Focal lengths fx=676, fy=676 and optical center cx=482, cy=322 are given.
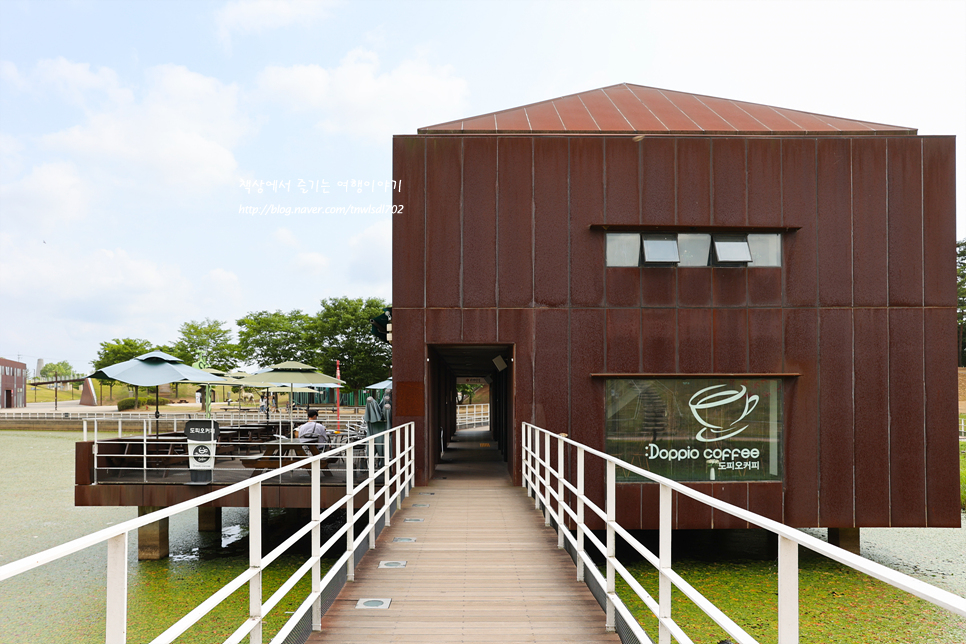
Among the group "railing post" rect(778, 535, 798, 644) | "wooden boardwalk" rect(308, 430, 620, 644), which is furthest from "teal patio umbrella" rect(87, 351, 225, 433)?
"railing post" rect(778, 535, 798, 644)

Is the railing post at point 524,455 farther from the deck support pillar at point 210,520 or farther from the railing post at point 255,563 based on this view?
the railing post at point 255,563

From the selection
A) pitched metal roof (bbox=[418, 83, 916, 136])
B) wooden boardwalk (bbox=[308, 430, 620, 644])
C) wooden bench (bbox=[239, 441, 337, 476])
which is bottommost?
wooden boardwalk (bbox=[308, 430, 620, 644])

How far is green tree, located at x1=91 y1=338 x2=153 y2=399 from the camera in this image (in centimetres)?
6044

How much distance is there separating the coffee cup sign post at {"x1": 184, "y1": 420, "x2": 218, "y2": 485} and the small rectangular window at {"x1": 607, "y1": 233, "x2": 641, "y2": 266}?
693cm

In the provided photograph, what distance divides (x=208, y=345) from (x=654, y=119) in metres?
52.3

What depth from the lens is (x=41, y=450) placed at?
30.2 m

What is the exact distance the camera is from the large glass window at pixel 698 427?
1102 cm

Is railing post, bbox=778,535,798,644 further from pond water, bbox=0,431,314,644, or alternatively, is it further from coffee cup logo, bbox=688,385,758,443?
coffee cup logo, bbox=688,385,758,443

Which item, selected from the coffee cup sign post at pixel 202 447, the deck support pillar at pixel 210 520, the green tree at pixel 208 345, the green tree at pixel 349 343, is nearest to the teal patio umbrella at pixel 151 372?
the coffee cup sign post at pixel 202 447

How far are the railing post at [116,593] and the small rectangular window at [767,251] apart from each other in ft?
35.8

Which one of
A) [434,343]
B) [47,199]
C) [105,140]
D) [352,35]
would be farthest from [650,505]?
[47,199]

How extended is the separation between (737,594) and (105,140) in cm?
5359

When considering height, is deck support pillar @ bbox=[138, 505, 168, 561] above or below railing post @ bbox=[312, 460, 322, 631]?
below

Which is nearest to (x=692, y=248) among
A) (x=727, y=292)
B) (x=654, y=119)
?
(x=727, y=292)
